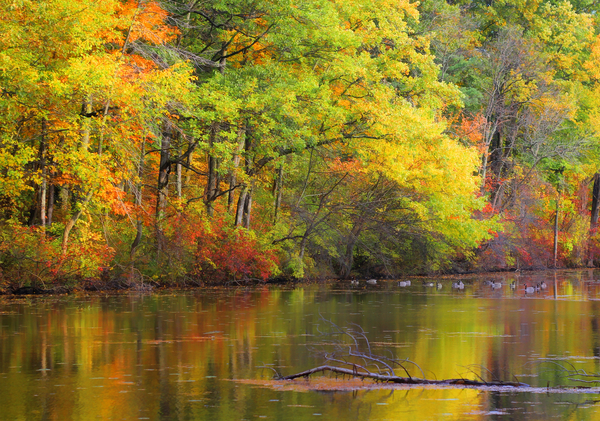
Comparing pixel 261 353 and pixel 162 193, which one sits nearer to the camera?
pixel 261 353

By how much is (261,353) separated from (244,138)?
18.9m

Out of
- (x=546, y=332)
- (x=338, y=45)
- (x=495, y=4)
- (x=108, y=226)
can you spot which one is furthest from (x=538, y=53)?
(x=546, y=332)

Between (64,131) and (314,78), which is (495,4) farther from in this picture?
(64,131)

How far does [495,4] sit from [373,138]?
79.1 ft

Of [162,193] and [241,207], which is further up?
[162,193]

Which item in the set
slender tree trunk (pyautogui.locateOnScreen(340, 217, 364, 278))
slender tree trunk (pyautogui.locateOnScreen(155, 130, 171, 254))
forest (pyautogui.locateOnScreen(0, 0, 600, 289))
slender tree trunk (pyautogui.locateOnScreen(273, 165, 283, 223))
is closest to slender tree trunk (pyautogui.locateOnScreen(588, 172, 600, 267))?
forest (pyautogui.locateOnScreen(0, 0, 600, 289))

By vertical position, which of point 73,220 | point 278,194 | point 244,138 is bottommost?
point 73,220

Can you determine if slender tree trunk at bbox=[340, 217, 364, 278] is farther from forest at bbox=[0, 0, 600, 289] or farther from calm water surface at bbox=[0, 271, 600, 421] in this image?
calm water surface at bbox=[0, 271, 600, 421]

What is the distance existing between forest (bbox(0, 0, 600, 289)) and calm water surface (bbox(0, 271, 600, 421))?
4.07m

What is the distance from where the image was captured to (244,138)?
31828mm

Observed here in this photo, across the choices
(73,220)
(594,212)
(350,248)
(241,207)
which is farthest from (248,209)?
(594,212)

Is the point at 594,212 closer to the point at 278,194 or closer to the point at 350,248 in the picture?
the point at 350,248

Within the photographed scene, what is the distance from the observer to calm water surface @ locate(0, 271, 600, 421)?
9141 millimetres

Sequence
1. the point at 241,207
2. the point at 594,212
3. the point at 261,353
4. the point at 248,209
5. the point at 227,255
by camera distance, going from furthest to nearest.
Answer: the point at 594,212 → the point at 248,209 → the point at 241,207 → the point at 227,255 → the point at 261,353
